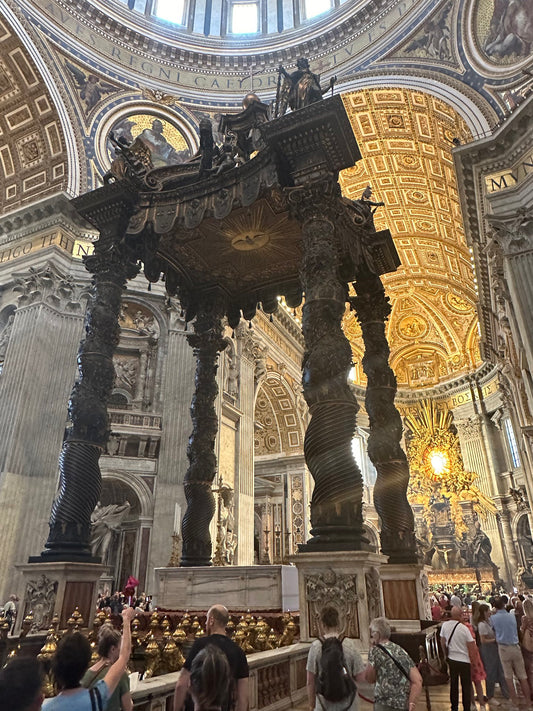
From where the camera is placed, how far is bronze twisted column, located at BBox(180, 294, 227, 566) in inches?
277

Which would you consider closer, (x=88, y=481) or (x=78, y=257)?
(x=88, y=481)

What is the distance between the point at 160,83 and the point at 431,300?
54.8 ft

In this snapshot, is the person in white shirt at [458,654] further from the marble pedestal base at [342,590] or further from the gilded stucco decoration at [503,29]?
Answer: the gilded stucco decoration at [503,29]

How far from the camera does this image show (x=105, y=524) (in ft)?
41.3

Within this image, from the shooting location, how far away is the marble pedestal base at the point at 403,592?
18.4ft

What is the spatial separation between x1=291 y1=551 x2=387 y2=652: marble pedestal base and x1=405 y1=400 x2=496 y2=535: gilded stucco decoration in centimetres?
2485

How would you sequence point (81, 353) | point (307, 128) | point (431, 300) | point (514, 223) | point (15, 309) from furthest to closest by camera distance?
1. point (431, 300)
2. point (15, 309)
3. point (514, 223)
4. point (81, 353)
5. point (307, 128)

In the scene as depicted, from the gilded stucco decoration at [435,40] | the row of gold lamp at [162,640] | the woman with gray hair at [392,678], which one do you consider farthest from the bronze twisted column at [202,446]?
the gilded stucco decoration at [435,40]

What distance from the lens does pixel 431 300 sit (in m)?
26.7

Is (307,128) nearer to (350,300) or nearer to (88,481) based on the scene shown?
(350,300)

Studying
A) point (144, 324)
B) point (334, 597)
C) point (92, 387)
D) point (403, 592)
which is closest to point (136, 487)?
point (144, 324)

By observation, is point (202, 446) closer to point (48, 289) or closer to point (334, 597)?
point (334, 597)

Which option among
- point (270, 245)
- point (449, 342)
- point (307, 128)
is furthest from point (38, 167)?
point (449, 342)

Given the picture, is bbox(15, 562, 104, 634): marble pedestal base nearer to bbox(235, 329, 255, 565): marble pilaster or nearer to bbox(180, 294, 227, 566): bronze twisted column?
bbox(180, 294, 227, 566): bronze twisted column
